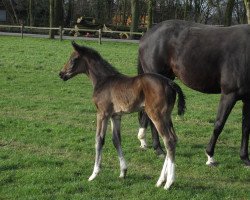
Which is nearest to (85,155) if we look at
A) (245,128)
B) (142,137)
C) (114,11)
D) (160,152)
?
(142,137)

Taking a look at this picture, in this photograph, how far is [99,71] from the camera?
5.92m

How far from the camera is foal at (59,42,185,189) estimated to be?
525cm

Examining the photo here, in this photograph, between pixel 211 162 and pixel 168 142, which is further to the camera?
pixel 211 162

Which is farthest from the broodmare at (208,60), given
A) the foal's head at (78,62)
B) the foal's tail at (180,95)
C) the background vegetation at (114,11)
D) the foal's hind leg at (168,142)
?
the background vegetation at (114,11)

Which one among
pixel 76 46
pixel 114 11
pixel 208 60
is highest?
pixel 114 11

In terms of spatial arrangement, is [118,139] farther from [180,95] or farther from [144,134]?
[144,134]

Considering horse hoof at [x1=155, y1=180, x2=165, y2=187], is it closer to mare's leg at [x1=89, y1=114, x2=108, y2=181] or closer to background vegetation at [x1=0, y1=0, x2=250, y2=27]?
mare's leg at [x1=89, y1=114, x2=108, y2=181]

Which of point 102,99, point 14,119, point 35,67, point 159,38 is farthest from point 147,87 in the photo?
point 35,67

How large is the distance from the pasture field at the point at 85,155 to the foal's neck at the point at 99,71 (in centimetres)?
128

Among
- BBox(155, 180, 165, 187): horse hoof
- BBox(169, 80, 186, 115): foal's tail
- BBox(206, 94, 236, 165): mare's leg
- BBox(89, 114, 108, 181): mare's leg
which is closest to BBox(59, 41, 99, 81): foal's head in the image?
BBox(89, 114, 108, 181): mare's leg

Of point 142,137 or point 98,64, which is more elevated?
point 98,64

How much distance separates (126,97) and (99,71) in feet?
2.16

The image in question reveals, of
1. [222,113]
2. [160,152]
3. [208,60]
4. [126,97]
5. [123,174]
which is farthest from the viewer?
[160,152]

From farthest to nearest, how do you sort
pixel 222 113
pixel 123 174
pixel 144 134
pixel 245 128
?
A: pixel 144 134 → pixel 245 128 → pixel 222 113 → pixel 123 174
